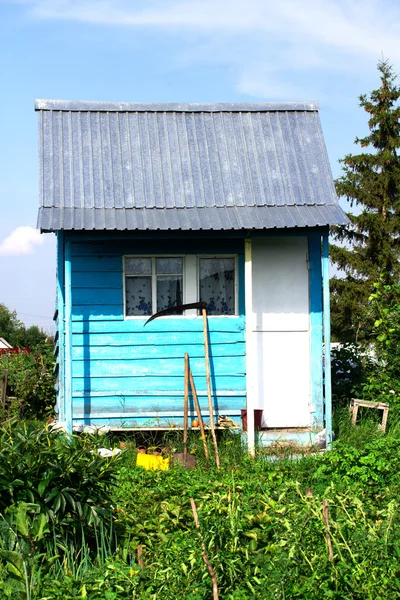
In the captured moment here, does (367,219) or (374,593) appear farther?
(367,219)

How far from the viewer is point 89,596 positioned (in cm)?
505

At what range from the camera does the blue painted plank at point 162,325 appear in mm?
11047

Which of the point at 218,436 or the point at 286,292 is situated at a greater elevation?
the point at 286,292

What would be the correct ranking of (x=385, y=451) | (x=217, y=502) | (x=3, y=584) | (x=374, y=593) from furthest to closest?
(x=385, y=451) < (x=217, y=502) < (x=3, y=584) < (x=374, y=593)

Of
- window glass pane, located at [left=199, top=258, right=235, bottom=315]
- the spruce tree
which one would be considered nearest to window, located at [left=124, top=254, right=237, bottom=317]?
window glass pane, located at [left=199, top=258, right=235, bottom=315]

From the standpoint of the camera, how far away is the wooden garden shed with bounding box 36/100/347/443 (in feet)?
35.8

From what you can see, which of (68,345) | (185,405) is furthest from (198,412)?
(68,345)

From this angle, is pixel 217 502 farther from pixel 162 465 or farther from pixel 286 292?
pixel 286 292

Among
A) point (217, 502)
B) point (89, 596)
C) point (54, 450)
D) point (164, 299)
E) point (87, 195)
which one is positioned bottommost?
point (89, 596)

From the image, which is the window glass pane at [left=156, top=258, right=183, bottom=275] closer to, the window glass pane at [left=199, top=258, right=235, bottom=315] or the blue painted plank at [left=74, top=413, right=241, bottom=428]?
the window glass pane at [left=199, top=258, right=235, bottom=315]

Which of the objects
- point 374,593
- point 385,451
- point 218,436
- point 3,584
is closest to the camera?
point 374,593

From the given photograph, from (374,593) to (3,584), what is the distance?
7.68 feet

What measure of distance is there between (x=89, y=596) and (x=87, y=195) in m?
7.03

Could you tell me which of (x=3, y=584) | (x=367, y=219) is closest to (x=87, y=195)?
(x=3, y=584)
